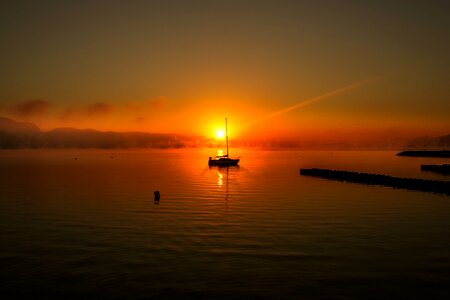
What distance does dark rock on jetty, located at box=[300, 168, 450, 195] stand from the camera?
5678 centimetres

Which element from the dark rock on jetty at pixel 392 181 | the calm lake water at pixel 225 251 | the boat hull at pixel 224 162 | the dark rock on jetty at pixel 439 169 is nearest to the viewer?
the calm lake water at pixel 225 251

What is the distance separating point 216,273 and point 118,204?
2727 cm

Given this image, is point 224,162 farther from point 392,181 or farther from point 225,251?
point 225,251

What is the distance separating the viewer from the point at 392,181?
220 feet

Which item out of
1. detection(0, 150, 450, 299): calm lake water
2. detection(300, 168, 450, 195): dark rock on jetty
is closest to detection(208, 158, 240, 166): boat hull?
detection(300, 168, 450, 195): dark rock on jetty

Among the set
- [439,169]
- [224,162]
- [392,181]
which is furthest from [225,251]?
[224,162]

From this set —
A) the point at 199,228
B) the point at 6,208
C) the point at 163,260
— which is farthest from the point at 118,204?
the point at 163,260

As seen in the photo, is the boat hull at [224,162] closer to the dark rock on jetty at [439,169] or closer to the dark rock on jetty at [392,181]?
the dark rock on jetty at [392,181]

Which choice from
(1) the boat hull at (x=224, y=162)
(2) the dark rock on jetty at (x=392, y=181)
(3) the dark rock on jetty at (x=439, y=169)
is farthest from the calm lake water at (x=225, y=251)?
(1) the boat hull at (x=224, y=162)

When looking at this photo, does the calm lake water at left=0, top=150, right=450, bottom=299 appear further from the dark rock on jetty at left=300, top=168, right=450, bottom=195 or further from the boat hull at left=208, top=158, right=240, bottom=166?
the boat hull at left=208, top=158, right=240, bottom=166

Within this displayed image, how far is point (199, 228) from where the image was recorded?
2945 cm

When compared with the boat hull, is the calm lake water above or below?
below

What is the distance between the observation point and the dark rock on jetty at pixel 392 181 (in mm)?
56781

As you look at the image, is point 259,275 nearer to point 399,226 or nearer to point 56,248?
point 56,248
